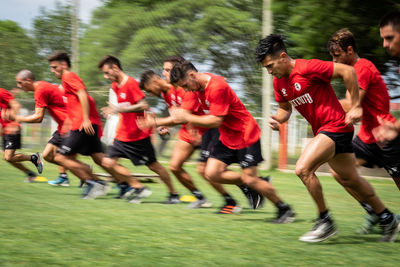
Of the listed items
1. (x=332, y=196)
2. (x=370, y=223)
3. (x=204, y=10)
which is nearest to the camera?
(x=370, y=223)

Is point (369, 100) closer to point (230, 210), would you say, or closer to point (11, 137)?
point (230, 210)

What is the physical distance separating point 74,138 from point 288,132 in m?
9.84

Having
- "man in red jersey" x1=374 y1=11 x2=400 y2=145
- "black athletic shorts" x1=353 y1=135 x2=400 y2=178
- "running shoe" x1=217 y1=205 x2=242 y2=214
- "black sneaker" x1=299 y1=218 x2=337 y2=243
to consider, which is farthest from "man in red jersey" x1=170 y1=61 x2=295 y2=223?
"man in red jersey" x1=374 y1=11 x2=400 y2=145

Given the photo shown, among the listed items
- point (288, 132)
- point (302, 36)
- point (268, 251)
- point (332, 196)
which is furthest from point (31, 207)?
point (288, 132)

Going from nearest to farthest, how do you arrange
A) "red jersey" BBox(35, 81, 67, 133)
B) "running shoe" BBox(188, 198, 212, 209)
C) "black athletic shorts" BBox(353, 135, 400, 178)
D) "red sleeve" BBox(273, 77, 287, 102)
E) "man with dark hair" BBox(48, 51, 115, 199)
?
"red sleeve" BBox(273, 77, 287, 102), "black athletic shorts" BBox(353, 135, 400, 178), "running shoe" BBox(188, 198, 212, 209), "man with dark hair" BBox(48, 51, 115, 199), "red jersey" BBox(35, 81, 67, 133)

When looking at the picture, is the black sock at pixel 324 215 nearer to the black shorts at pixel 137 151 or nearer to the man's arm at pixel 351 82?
the man's arm at pixel 351 82

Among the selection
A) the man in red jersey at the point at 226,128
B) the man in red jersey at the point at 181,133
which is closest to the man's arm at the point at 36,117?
the man in red jersey at the point at 181,133

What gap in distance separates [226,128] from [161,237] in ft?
7.26

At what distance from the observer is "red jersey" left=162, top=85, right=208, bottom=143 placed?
24.4 feet

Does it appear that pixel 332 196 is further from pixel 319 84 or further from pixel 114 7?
pixel 114 7

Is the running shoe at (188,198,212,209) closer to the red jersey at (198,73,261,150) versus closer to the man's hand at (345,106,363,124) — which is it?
the red jersey at (198,73,261,150)

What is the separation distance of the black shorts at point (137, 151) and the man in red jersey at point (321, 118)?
3.43 m

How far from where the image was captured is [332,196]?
10.5m

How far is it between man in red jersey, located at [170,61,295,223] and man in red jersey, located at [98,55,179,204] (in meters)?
1.56
